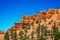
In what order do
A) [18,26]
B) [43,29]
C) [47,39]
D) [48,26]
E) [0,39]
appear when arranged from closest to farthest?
[47,39] < [43,29] < [48,26] < [0,39] < [18,26]

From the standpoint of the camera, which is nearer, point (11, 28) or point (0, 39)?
point (0, 39)

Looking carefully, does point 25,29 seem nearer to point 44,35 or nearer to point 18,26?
point 18,26

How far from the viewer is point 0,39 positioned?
120812 millimetres

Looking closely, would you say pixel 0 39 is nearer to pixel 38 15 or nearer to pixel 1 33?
pixel 1 33

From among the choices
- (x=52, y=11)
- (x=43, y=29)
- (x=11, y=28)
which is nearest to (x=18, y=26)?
(x=11, y=28)

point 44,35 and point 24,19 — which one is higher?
point 24,19

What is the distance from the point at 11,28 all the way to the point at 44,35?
39.3 m

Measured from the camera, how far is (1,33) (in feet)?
440

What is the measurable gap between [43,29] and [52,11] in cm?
3649

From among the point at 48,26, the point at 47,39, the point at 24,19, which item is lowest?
the point at 47,39

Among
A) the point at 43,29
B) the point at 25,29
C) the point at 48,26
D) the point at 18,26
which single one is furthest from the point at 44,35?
the point at 18,26

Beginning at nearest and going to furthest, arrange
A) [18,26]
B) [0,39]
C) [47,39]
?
[47,39]
[0,39]
[18,26]

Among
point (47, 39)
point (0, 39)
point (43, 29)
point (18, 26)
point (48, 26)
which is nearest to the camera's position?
point (47, 39)

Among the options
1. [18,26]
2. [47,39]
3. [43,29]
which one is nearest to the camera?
[47,39]
